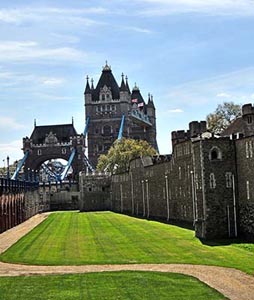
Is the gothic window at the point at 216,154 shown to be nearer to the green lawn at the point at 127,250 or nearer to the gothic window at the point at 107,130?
the green lawn at the point at 127,250

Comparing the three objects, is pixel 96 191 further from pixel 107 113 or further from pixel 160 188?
pixel 107 113

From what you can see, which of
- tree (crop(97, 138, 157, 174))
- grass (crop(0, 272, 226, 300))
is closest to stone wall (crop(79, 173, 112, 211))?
tree (crop(97, 138, 157, 174))

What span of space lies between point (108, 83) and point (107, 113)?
29.4ft

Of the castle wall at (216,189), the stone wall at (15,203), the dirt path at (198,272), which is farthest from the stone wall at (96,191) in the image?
the dirt path at (198,272)

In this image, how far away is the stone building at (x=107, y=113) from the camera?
154 meters

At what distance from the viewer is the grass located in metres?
20.1

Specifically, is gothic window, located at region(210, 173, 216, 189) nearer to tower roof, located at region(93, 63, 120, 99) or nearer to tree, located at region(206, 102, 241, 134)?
tree, located at region(206, 102, 241, 134)

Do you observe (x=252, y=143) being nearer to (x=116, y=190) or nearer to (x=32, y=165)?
(x=116, y=190)

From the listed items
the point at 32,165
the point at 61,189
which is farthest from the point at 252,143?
the point at 32,165

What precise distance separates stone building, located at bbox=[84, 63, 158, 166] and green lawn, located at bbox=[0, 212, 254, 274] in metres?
110

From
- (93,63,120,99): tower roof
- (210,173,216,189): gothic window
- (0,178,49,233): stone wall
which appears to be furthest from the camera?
(93,63,120,99): tower roof

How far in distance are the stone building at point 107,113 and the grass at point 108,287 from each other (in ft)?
420

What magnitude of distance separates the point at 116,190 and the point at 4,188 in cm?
3516

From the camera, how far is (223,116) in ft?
276
